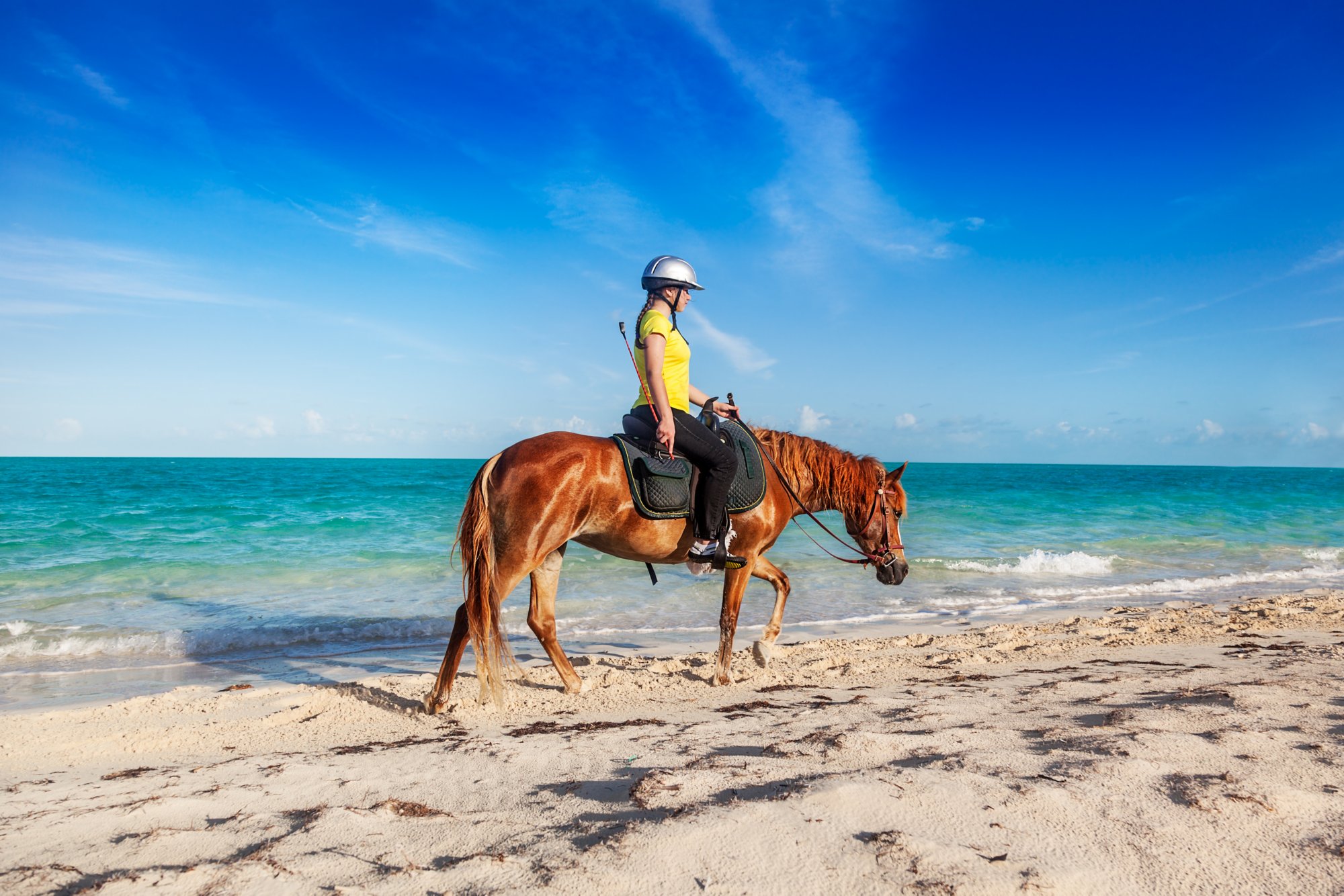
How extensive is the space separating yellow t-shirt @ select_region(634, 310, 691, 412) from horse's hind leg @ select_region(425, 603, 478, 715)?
6.65 feet

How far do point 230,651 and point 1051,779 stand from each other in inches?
303

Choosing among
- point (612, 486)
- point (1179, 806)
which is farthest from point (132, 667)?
point (1179, 806)

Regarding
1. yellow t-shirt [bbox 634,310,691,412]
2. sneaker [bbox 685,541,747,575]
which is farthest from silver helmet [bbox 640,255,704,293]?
sneaker [bbox 685,541,747,575]

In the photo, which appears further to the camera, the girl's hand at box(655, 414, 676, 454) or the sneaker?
the sneaker

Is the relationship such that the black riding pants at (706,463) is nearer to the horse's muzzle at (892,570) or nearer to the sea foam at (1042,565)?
the horse's muzzle at (892,570)

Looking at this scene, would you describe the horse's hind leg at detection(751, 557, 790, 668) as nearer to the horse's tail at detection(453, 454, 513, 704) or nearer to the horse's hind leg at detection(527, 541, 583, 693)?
the horse's hind leg at detection(527, 541, 583, 693)

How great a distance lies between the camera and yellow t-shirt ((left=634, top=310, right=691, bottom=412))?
16.1ft

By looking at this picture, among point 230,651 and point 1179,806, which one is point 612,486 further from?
point 230,651

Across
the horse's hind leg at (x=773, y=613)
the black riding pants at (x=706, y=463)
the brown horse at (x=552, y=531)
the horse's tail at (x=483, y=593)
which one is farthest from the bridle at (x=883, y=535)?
the horse's tail at (x=483, y=593)

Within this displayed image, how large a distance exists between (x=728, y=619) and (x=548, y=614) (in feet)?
4.79

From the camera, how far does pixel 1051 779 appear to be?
9.05ft

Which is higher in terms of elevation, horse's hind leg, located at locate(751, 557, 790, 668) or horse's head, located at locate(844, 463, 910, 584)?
horse's head, located at locate(844, 463, 910, 584)

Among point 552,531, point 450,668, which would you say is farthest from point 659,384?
point 450,668

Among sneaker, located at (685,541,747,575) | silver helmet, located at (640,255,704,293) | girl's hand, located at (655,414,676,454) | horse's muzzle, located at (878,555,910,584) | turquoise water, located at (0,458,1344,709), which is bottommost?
turquoise water, located at (0,458,1344,709)
